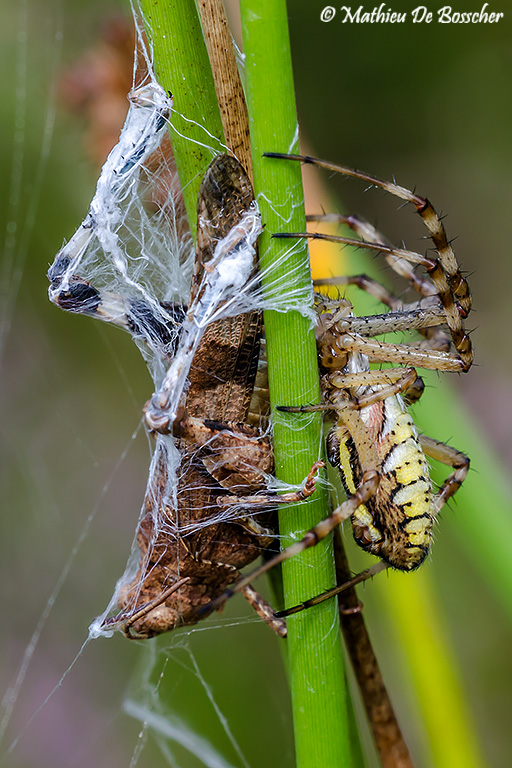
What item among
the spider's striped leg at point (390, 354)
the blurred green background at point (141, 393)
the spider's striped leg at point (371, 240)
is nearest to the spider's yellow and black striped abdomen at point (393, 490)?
the spider's striped leg at point (390, 354)

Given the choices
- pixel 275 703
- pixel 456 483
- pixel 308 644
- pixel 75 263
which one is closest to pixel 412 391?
pixel 456 483

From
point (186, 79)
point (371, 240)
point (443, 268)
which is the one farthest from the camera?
point (371, 240)

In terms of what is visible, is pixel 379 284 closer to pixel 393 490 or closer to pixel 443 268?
pixel 443 268

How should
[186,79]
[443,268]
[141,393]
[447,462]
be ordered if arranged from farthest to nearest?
[141,393] < [447,462] < [443,268] < [186,79]

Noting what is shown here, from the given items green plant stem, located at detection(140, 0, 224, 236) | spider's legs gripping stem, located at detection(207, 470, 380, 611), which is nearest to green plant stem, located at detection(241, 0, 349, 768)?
spider's legs gripping stem, located at detection(207, 470, 380, 611)

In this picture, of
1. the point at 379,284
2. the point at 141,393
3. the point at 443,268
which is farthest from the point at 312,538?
the point at 141,393

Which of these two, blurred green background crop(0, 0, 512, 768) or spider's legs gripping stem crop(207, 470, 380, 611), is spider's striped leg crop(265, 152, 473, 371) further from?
blurred green background crop(0, 0, 512, 768)

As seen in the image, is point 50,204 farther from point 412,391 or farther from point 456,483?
point 456,483
